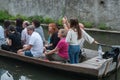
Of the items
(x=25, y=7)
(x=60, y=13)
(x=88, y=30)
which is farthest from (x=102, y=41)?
(x=25, y=7)

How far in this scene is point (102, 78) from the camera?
10.2 m

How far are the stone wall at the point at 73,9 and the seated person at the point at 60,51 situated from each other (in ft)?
26.4

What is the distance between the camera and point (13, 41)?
11.4 metres

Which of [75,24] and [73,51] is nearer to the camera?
[75,24]

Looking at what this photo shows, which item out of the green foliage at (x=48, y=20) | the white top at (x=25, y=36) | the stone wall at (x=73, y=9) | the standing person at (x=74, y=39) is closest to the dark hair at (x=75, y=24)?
the standing person at (x=74, y=39)

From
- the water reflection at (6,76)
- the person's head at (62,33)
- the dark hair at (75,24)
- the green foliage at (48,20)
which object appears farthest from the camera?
the green foliage at (48,20)

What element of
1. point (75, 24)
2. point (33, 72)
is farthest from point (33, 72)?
point (75, 24)

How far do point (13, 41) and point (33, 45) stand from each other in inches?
31.3

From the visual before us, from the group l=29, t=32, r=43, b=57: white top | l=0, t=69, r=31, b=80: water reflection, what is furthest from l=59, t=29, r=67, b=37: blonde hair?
l=0, t=69, r=31, b=80: water reflection

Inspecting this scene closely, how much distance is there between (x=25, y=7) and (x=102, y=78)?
39.7 feet

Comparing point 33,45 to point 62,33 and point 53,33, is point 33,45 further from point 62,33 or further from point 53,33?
point 62,33

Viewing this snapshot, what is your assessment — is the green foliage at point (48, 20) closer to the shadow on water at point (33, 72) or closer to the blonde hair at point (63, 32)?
the shadow on water at point (33, 72)

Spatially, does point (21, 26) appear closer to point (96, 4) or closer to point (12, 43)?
point (12, 43)

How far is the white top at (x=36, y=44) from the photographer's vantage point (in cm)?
1079
